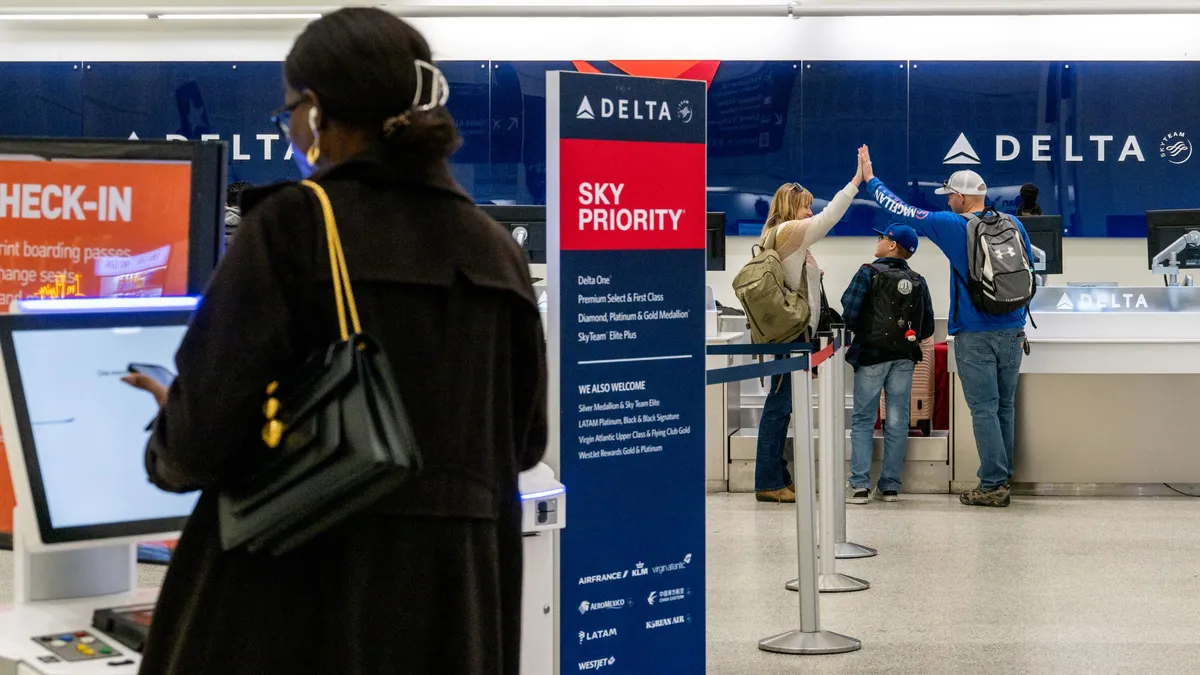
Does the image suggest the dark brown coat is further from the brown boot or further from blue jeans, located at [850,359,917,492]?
blue jeans, located at [850,359,917,492]

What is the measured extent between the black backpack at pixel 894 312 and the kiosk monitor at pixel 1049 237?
41.3 inches

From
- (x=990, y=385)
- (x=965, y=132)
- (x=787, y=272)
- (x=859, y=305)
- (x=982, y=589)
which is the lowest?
(x=982, y=589)

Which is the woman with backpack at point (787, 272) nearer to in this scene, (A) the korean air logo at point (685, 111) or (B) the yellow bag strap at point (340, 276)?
(A) the korean air logo at point (685, 111)

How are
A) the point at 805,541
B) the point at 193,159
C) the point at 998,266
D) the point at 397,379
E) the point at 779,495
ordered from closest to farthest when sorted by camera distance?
the point at 397,379 < the point at 193,159 < the point at 805,541 < the point at 998,266 < the point at 779,495

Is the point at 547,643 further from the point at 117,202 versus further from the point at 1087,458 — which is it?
the point at 1087,458

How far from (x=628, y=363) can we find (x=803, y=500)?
1079 mm

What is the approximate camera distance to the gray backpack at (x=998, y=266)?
Answer: 7008 millimetres

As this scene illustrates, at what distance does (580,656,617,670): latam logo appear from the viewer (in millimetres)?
3283

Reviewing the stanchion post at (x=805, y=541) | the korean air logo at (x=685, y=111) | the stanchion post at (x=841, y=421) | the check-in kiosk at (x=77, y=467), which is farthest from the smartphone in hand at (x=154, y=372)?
the stanchion post at (x=841, y=421)

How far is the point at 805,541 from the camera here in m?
4.15

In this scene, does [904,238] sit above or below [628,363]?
above

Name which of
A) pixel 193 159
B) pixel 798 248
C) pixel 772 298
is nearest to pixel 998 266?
pixel 798 248

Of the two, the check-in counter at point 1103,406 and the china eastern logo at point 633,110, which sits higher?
the china eastern logo at point 633,110

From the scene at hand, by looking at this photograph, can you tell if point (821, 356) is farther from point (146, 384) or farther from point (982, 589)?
point (146, 384)
